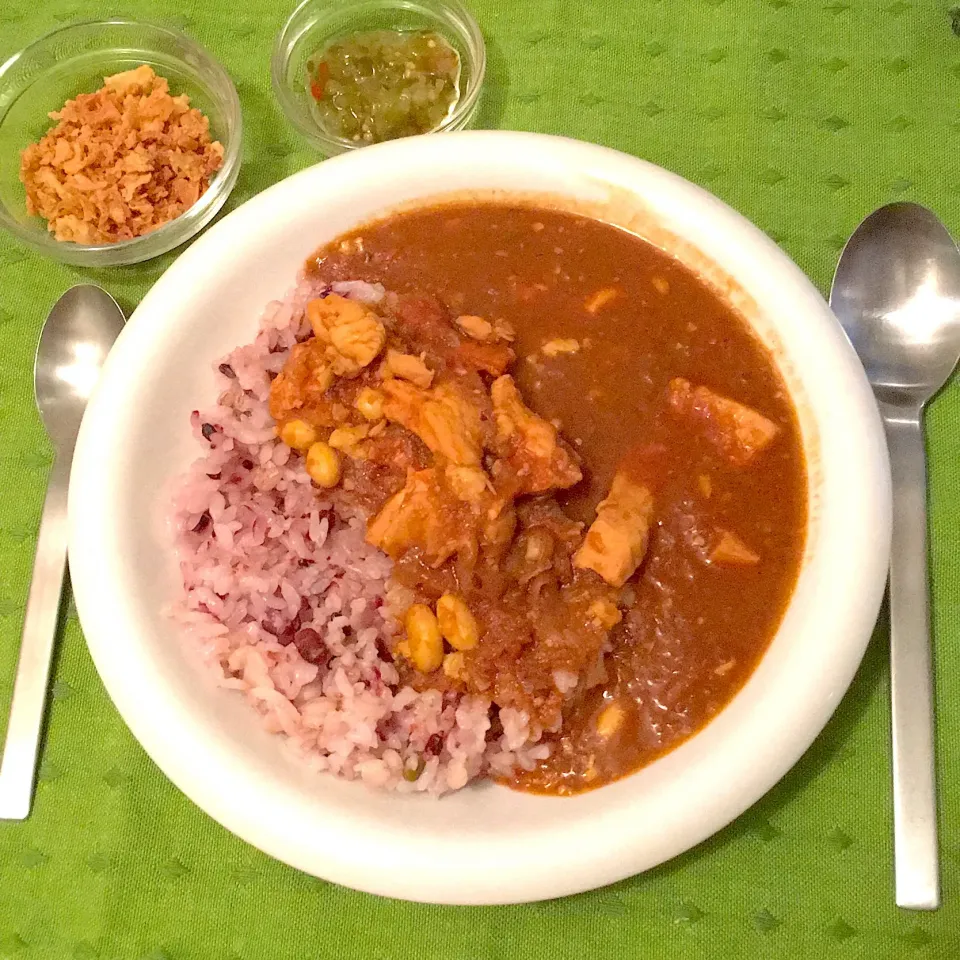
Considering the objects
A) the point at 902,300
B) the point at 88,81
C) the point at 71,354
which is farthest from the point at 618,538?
the point at 88,81

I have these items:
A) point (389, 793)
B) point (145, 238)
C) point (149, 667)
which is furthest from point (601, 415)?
point (145, 238)

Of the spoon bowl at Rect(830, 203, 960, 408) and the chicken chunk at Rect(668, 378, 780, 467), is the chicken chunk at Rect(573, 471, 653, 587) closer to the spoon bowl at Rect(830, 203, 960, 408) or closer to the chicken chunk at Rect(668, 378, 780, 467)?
the chicken chunk at Rect(668, 378, 780, 467)

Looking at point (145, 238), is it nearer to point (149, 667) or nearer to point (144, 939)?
point (149, 667)

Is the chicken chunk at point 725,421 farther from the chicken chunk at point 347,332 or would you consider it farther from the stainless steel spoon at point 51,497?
the stainless steel spoon at point 51,497

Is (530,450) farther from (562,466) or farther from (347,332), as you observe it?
(347,332)

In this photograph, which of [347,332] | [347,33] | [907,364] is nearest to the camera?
[347,332]
